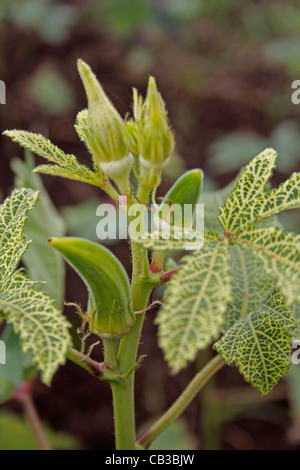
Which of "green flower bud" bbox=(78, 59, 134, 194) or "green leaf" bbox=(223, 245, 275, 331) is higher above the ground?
"green flower bud" bbox=(78, 59, 134, 194)

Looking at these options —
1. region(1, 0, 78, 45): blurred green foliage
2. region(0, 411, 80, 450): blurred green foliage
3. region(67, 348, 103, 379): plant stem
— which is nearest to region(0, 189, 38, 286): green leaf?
region(67, 348, 103, 379): plant stem

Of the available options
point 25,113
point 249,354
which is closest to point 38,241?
point 249,354

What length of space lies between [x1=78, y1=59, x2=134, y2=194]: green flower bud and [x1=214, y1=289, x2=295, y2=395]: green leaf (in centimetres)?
29

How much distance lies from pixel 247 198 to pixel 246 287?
25 cm

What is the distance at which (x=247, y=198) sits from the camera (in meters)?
0.68

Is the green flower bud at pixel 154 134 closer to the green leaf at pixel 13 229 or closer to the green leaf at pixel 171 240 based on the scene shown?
the green leaf at pixel 171 240

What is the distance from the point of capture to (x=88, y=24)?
329 centimetres

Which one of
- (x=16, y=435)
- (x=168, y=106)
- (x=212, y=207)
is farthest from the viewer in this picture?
(x=168, y=106)

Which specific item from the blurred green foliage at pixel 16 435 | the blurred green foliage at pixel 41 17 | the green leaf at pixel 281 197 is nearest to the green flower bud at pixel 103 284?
the green leaf at pixel 281 197

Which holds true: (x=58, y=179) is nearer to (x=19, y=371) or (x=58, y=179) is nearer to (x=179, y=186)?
(x=19, y=371)

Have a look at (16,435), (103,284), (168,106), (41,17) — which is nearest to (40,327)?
(103,284)

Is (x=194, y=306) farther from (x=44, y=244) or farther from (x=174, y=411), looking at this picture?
(x=44, y=244)

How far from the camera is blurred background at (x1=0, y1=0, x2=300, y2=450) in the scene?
185 centimetres

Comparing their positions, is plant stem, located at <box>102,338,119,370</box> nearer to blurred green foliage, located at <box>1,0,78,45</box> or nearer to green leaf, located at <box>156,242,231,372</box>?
green leaf, located at <box>156,242,231,372</box>
